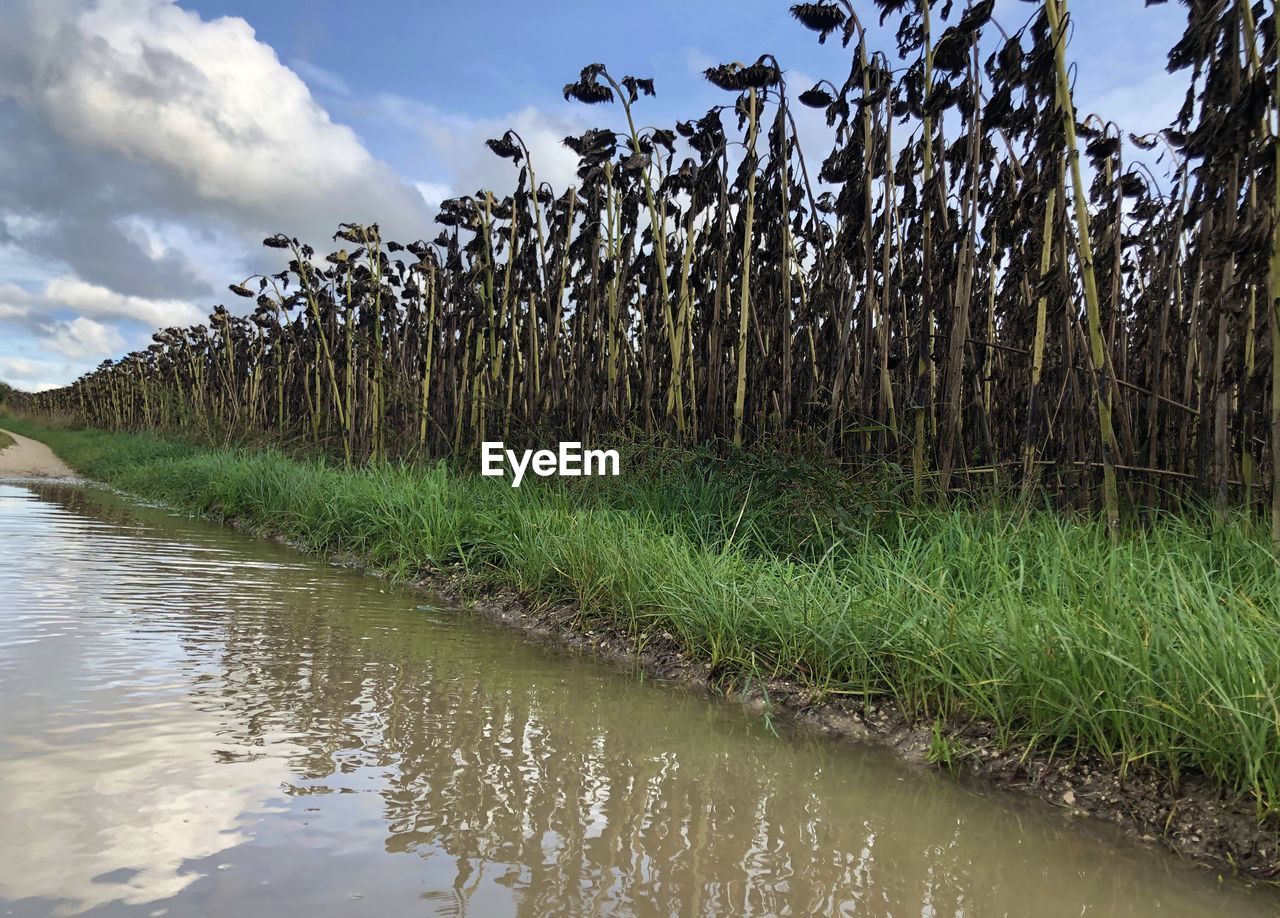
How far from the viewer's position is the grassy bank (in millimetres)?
2574

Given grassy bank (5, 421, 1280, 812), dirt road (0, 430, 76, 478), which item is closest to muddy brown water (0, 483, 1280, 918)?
grassy bank (5, 421, 1280, 812)

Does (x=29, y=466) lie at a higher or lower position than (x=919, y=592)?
higher

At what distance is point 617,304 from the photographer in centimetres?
823

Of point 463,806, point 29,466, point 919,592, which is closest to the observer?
point 463,806

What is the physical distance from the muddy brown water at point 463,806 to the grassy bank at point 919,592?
1.14 ft

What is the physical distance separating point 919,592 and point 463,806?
2068 millimetres

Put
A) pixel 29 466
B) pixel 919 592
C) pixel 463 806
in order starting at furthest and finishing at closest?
pixel 29 466 → pixel 919 592 → pixel 463 806

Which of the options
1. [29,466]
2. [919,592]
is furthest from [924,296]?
[29,466]

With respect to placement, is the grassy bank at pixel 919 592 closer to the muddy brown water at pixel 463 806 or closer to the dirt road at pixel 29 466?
the muddy brown water at pixel 463 806

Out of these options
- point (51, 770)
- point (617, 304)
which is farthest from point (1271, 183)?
point (51, 770)

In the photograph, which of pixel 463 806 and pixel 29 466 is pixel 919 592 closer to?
pixel 463 806

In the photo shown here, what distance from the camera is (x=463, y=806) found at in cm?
230

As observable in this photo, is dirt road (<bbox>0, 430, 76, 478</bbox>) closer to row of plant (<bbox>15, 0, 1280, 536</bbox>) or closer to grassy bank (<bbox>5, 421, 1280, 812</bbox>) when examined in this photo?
row of plant (<bbox>15, 0, 1280, 536</bbox>)

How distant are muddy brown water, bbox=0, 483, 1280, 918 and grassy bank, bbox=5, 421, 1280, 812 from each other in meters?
0.35
